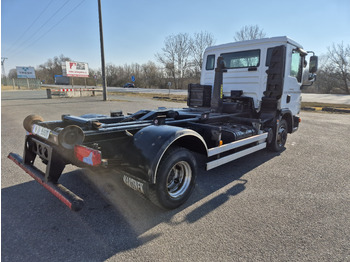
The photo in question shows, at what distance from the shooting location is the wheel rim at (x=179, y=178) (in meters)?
3.22

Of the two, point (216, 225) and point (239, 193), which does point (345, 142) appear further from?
point (216, 225)

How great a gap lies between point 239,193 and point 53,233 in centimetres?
266

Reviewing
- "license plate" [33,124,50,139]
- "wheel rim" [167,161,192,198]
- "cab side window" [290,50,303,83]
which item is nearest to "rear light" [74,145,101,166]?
"license plate" [33,124,50,139]

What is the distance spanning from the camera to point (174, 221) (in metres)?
2.84

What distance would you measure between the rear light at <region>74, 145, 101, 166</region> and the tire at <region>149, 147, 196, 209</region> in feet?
2.55

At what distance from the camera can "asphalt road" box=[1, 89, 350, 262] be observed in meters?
2.29

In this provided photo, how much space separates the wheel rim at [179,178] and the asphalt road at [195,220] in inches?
10.6

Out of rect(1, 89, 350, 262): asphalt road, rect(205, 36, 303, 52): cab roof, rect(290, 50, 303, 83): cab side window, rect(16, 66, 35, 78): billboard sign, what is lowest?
rect(1, 89, 350, 262): asphalt road

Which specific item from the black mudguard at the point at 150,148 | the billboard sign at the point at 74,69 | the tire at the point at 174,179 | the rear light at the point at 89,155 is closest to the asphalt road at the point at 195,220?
the tire at the point at 174,179

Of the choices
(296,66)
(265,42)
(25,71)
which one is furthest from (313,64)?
(25,71)

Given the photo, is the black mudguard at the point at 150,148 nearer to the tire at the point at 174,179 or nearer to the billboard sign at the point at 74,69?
the tire at the point at 174,179

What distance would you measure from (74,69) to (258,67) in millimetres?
31936

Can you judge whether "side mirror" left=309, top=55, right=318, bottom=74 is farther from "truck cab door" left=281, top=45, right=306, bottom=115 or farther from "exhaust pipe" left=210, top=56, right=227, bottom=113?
"exhaust pipe" left=210, top=56, right=227, bottom=113

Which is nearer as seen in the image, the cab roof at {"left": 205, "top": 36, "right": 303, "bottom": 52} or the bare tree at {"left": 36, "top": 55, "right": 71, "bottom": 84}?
the cab roof at {"left": 205, "top": 36, "right": 303, "bottom": 52}
